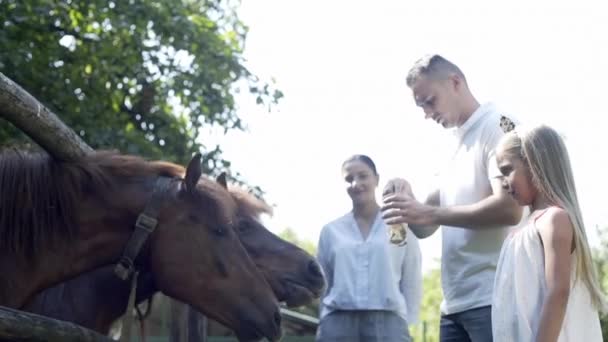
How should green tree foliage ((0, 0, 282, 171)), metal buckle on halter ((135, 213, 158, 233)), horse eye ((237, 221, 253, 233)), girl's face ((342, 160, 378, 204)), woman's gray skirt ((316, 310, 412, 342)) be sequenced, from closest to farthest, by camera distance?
metal buckle on halter ((135, 213, 158, 233)) < horse eye ((237, 221, 253, 233)) < woman's gray skirt ((316, 310, 412, 342)) < girl's face ((342, 160, 378, 204)) < green tree foliage ((0, 0, 282, 171))

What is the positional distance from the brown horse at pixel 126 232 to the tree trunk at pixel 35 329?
0.37m

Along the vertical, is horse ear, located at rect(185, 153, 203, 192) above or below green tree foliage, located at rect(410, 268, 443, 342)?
below

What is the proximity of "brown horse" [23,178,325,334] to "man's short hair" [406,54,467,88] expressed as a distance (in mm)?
1100

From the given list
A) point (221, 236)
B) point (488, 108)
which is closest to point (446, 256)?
point (488, 108)

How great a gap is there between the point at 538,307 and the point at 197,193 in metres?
1.64

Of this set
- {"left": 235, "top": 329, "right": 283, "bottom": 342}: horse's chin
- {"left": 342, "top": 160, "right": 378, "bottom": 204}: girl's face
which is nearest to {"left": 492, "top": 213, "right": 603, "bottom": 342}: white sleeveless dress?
{"left": 235, "top": 329, "right": 283, "bottom": 342}: horse's chin

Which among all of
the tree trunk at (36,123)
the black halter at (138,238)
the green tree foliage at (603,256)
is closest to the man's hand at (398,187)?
the black halter at (138,238)

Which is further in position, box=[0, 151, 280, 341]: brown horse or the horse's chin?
the horse's chin

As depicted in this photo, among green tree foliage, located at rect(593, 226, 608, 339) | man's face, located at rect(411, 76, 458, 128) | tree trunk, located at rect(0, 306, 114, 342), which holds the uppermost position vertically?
green tree foliage, located at rect(593, 226, 608, 339)

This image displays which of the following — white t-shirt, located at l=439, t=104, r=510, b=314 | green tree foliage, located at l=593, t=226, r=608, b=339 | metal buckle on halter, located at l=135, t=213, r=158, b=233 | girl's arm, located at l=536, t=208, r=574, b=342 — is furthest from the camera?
green tree foliage, located at l=593, t=226, r=608, b=339

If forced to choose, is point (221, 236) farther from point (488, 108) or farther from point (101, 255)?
point (488, 108)

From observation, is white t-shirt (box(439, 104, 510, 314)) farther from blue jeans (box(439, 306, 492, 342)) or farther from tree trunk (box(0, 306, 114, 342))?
tree trunk (box(0, 306, 114, 342))

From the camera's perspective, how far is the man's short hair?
4785mm

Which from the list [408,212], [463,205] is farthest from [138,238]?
[463,205]
